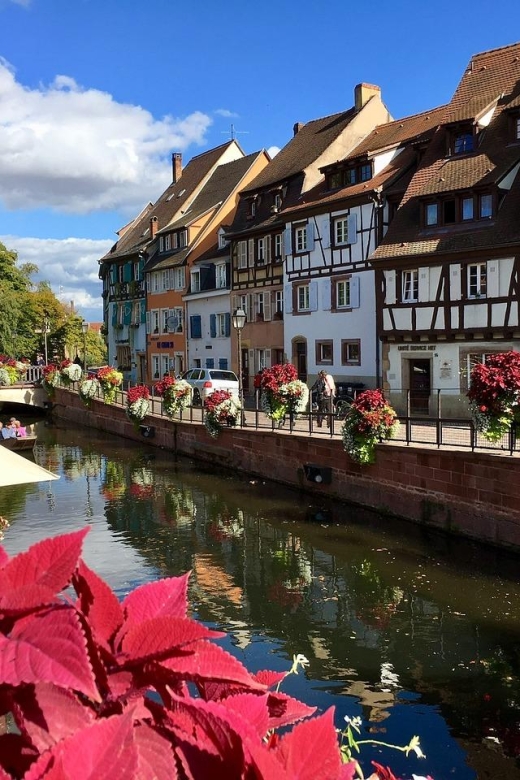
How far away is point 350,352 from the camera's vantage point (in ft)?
97.9

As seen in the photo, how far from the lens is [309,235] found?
3184 cm

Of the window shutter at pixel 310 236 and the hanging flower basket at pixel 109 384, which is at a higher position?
the window shutter at pixel 310 236

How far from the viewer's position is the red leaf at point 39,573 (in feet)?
4.22

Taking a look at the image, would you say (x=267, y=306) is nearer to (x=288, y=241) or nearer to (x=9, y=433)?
(x=288, y=241)

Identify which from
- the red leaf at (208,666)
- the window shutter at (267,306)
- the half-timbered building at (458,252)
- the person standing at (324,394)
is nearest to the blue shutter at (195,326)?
the window shutter at (267,306)

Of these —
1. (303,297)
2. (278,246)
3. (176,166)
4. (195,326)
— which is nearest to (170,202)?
(176,166)

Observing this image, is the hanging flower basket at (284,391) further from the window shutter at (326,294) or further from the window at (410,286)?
the window shutter at (326,294)

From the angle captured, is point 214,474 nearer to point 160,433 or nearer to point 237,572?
point 160,433

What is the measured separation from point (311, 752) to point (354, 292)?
1125 inches

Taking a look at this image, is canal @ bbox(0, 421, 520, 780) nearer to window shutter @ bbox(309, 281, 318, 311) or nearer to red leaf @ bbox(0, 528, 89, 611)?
red leaf @ bbox(0, 528, 89, 611)

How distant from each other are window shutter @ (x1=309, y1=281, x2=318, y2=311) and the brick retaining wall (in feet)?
30.5

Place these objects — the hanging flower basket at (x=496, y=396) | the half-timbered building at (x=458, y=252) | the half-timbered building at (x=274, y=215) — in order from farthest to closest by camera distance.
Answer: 1. the half-timbered building at (x=274, y=215)
2. the half-timbered building at (x=458, y=252)
3. the hanging flower basket at (x=496, y=396)

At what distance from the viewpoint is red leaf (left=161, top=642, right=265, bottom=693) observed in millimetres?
1376

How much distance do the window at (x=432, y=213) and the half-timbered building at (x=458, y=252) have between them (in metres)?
0.03
